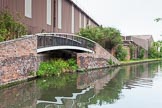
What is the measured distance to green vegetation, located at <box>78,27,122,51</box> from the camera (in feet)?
111

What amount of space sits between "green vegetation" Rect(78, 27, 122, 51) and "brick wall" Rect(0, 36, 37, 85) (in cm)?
1632

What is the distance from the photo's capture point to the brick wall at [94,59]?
997 inches

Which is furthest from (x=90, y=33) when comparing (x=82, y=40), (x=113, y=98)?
(x=113, y=98)

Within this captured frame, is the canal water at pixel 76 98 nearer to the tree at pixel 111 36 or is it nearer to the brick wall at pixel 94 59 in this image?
the brick wall at pixel 94 59

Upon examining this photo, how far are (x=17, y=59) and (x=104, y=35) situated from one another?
19.8m

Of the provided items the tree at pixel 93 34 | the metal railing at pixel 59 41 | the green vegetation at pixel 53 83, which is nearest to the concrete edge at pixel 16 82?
the green vegetation at pixel 53 83

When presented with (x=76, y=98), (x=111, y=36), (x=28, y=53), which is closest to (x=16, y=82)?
(x=28, y=53)

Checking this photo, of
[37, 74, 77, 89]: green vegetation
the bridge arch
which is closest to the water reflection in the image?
[37, 74, 77, 89]: green vegetation

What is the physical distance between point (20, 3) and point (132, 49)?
85.2ft

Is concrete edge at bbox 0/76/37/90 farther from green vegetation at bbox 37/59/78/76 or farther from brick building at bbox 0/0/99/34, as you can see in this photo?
brick building at bbox 0/0/99/34

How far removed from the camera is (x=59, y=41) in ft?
70.9

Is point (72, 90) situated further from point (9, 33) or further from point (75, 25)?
point (75, 25)

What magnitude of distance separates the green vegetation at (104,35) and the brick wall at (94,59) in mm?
3028

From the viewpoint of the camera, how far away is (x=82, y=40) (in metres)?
26.3
